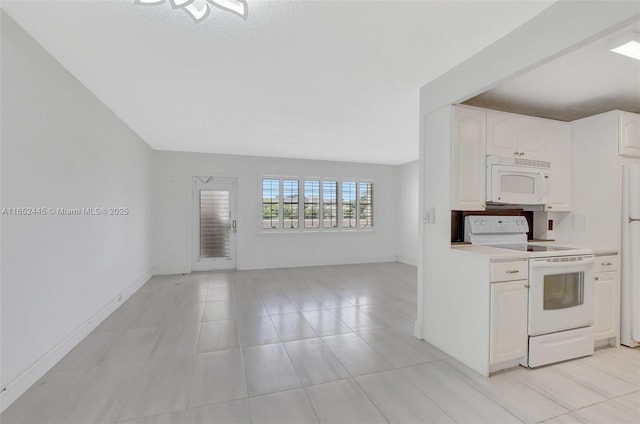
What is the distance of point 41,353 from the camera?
2170 millimetres

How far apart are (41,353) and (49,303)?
0.37 m

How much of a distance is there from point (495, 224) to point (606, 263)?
1004 mm

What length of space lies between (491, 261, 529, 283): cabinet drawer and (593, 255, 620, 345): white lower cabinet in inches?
38.2

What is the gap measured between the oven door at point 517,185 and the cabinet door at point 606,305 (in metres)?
0.90

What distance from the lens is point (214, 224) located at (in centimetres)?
607

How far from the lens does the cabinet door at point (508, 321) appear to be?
7.20ft

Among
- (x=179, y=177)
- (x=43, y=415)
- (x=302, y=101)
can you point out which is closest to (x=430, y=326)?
(x=302, y=101)

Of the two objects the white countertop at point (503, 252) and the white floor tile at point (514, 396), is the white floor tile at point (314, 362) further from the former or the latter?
the white countertop at point (503, 252)

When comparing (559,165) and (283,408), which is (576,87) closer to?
(559,165)

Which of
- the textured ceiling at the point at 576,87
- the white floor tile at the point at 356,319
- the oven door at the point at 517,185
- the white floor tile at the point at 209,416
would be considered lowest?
the white floor tile at the point at 356,319

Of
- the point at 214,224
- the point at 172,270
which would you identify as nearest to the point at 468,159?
the point at 214,224

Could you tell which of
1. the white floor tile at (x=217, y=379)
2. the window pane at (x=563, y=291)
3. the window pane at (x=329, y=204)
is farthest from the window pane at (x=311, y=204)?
the window pane at (x=563, y=291)

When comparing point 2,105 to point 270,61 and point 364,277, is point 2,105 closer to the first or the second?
point 270,61

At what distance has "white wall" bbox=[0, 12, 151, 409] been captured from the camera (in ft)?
6.13
